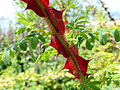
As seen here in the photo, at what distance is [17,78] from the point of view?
2441mm

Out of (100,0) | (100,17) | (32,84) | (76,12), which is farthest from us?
(32,84)

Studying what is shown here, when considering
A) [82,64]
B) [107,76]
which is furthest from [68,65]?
[107,76]

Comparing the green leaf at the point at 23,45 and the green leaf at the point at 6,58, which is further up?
the green leaf at the point at 23,45

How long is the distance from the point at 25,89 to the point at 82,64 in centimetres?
237

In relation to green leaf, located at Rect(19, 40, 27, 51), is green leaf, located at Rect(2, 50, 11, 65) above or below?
below

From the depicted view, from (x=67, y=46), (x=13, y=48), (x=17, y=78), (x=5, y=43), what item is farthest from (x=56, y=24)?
(x=5, y=43)

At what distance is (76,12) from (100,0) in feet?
3.26

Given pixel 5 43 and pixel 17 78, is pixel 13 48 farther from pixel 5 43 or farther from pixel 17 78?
pixel 5 43

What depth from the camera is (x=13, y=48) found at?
0.79 m

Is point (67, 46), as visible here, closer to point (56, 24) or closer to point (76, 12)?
point (56, 24)

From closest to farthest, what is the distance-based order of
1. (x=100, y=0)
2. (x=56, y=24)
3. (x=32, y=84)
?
(x=56, y=24), (x=100, y=0), (x=32, y=84)

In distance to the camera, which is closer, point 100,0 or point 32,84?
point 100,0

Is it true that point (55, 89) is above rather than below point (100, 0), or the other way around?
below

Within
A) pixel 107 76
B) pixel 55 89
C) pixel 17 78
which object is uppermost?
pixel 107 76
